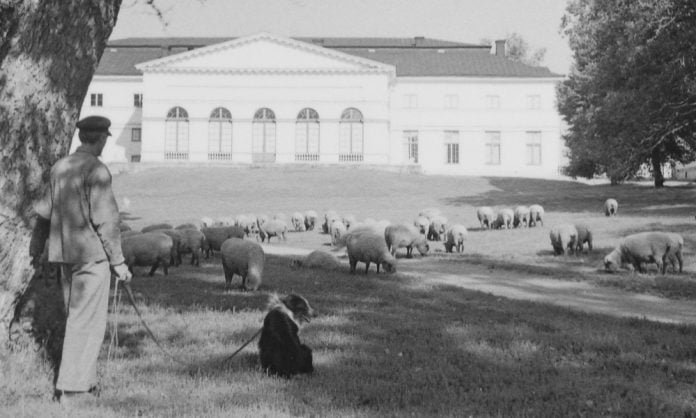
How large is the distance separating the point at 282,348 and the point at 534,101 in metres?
69.0

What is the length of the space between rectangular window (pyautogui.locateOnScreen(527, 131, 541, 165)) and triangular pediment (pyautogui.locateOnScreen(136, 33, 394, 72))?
57.2 feet

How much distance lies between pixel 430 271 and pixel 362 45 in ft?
215

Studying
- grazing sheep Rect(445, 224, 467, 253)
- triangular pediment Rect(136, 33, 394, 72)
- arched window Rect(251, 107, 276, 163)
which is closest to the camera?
grazing sheep Rect(445, 224, 467, 253)

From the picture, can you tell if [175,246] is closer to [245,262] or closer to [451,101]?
[245,262]

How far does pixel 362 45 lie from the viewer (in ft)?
255

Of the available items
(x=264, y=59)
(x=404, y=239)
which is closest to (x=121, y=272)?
(x=404, y=239)

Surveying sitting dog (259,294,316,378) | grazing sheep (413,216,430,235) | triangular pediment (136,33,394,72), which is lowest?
sitting dog (259,294,316,378)

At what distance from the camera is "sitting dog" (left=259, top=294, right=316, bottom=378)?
19.2ft

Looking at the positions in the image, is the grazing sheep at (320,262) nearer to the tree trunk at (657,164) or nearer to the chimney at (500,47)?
the tree trunk at (657,164)

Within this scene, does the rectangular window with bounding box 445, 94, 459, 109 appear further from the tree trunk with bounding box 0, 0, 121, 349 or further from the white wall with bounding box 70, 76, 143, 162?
the tree trunk with bounding box 0, 0, 121, 349

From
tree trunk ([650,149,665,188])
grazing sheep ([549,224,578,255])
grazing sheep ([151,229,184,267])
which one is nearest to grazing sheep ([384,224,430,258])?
grazing sheep ([549,224,578,255])

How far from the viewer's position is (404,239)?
18375 millimetres

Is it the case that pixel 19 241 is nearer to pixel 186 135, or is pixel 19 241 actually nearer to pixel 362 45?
pixel 186 135

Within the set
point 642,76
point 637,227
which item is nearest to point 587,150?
point 642,76
